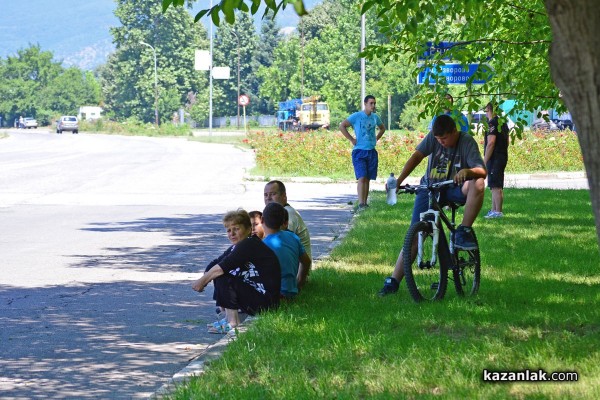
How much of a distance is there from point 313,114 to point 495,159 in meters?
67.0

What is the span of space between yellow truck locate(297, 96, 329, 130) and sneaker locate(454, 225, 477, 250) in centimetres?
7402

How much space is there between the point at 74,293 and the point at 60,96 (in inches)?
6403

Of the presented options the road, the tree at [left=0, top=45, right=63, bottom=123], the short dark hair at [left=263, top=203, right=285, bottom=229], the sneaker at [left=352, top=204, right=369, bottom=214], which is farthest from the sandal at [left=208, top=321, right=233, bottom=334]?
the tree at [left=0, top=45, right=63, bottom=123]

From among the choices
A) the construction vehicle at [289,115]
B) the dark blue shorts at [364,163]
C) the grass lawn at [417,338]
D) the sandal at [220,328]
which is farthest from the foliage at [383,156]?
the construction vehicle at [289,115]

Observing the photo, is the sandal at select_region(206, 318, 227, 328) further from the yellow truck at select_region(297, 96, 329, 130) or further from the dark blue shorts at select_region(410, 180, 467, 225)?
the yellow truck at select_region(297, 96, 329, 130)

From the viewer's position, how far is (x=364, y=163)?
19.8m

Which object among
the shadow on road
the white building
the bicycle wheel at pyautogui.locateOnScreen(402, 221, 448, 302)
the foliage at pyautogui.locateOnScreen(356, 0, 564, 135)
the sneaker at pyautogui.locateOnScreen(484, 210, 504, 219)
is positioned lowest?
the shadow on road

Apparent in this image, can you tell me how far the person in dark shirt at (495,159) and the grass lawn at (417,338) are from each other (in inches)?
209

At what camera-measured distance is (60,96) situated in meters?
169

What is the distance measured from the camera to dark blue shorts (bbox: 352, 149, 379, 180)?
19734 millimetres

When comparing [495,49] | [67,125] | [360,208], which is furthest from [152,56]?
[495,49]

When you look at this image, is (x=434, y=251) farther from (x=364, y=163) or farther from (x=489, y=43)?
(x=364, y=163)

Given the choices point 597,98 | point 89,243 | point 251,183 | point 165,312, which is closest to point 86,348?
point 165,312

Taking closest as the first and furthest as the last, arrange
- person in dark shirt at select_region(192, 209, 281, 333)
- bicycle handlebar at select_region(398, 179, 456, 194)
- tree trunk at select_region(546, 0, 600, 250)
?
tree trunk at select_region(546, 0, 600, 250), person in dark shirt at select_region(192, 209, 281, 333), bicycle handlebar at select_region(398, 179, 456, 194)
